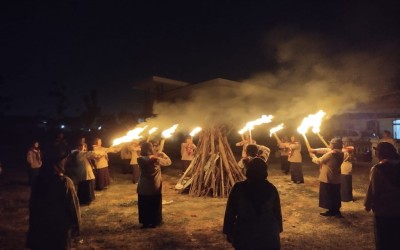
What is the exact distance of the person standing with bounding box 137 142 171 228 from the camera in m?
6.69

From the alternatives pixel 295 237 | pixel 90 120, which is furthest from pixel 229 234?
pixel 90 120

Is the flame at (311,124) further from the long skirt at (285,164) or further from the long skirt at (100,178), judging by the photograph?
the long skirt at (100,178)

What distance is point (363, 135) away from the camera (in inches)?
752

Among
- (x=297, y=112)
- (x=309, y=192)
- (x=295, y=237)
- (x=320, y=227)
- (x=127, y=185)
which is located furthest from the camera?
(x=297, y=112)

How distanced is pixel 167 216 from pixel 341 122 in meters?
16.9

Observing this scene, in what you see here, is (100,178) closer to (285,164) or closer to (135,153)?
(135,153)

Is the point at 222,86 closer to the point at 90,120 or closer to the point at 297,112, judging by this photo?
the point at 297,112

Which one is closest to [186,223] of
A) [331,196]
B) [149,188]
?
[149,188]

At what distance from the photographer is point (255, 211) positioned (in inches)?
124

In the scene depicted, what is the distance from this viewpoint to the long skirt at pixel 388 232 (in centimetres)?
429

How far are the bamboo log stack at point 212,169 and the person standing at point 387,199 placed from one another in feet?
18.0

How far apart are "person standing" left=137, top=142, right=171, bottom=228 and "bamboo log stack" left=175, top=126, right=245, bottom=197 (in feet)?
9.99

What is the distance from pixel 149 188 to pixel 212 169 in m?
3.56

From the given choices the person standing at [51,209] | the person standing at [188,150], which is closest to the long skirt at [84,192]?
the person standing at [188,150]
